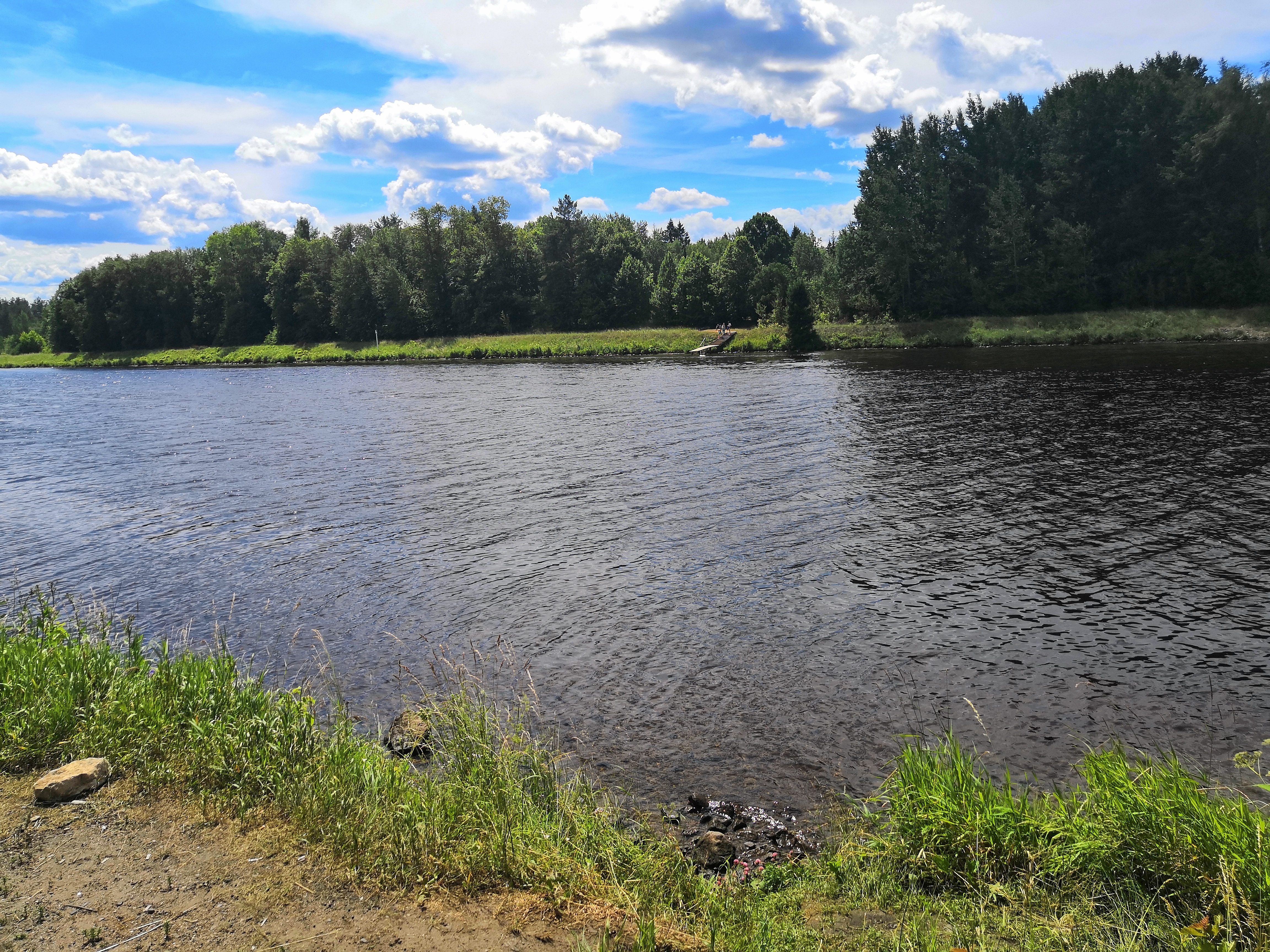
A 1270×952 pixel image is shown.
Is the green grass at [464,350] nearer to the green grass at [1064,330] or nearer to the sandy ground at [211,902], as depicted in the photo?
the green grass at [1064,330]

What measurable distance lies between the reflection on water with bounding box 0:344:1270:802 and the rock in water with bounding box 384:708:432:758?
1098 millimetres

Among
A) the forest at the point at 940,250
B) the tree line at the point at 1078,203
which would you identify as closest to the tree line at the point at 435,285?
the forest at the point at 940,250

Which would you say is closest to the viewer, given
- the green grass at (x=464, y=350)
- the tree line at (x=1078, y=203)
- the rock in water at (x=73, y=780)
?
the rock in water at (x=73, y=780)

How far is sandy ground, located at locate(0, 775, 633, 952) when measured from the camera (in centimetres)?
547

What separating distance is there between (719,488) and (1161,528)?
34.8 ft

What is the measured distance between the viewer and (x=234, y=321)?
12731 cm

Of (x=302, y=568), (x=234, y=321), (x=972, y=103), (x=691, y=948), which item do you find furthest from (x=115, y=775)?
(x=234, y=321)

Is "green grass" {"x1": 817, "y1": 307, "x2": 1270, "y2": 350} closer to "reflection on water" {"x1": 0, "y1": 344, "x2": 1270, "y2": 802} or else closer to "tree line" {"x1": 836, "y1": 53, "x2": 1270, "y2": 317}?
"tree line" {"x1": 836, "y1": 53, "x2": 1270, "y2": 317}

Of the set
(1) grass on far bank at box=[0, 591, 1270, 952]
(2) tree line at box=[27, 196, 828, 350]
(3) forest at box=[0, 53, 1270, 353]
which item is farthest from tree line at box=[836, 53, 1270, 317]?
(1) grass on far bank at box=[0, 591, 1270, 952]

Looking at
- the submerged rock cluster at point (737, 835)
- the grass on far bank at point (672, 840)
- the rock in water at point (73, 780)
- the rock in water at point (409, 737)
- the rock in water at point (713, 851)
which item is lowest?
the submerged rock cluster at point (737, 835)

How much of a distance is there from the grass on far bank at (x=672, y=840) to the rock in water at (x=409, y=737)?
0.72 ft

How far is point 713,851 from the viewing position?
750cm

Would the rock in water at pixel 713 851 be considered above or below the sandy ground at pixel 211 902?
below

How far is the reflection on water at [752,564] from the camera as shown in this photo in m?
10.2
